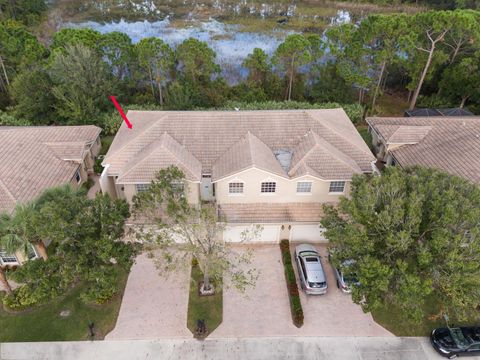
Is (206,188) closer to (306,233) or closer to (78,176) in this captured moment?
(306,233)

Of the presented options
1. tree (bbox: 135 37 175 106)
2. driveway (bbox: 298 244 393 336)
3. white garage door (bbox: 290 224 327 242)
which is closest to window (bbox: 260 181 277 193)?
white garage door (bbox: 290 224 327 242)

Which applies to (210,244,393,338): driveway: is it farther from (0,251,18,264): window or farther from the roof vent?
(0,251,18,264): window

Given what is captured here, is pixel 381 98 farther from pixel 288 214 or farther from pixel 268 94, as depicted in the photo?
pixel 288 214

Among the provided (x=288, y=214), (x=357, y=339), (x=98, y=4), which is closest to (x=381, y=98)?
(x=288, y=214)

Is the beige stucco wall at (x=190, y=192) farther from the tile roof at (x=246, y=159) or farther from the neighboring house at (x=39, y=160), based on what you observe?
the neighboring house at (x=39, y=160)

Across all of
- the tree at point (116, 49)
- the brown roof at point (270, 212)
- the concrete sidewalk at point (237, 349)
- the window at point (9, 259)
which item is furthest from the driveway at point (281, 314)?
the tree at point (116, 49)

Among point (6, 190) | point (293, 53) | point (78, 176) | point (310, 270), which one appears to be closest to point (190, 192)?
point (310, 270)
